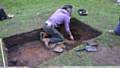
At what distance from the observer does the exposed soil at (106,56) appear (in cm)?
744

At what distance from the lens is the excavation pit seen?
309 inches

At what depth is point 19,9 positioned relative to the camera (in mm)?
11383

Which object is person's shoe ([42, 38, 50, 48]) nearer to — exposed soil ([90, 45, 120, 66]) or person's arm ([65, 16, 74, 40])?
person's arm ([65, 16, 74, 40])

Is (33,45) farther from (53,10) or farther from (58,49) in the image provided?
(53,10)

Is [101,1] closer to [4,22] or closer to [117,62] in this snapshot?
[4,22]

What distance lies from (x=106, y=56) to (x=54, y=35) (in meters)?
1.77

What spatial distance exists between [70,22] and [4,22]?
88.3 inches

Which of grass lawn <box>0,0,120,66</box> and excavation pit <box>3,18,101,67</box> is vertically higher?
grass lawn <box>0,0,120,66</box>

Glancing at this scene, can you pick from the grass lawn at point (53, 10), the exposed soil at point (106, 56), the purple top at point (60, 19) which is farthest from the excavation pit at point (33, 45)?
the exposed soil at point (106, 56)

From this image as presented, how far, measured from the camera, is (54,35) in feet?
28.5

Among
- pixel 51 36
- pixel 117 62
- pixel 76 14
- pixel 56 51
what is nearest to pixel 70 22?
pixel 76 14

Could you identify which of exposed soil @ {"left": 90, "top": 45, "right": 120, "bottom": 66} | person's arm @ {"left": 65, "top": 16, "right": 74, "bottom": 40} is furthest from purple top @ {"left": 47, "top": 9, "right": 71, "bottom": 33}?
exposed soil @ {"left": 90, "top": 45, "right": 120, "bottom": 66}

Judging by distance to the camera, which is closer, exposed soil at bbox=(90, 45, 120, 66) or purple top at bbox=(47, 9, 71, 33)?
exposed soil at bbox=(90, 45, 120, 66)

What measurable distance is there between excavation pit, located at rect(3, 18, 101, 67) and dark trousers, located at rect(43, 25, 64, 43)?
0.78 feet
